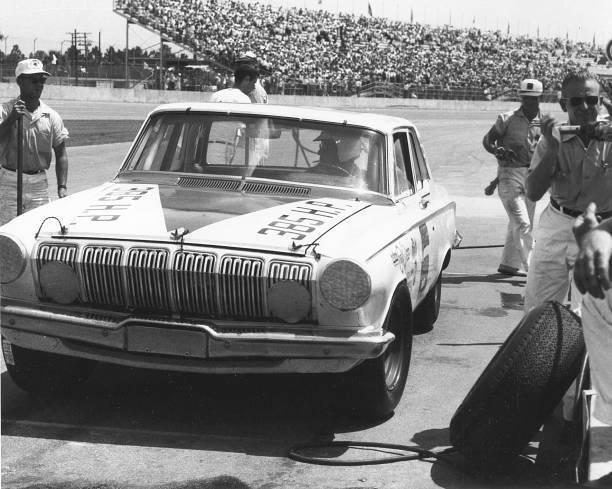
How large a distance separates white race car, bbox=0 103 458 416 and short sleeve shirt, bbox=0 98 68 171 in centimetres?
162

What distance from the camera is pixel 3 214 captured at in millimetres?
7090

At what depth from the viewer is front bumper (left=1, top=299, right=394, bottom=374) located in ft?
14.9

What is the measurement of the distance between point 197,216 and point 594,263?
265 centimetres

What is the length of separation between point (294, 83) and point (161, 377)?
46.9 meters

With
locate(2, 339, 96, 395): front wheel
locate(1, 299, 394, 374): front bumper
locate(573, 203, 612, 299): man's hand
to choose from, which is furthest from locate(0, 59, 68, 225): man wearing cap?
locate(573, 203, 612, 299): man's hand

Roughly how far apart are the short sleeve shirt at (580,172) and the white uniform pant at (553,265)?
13 cm

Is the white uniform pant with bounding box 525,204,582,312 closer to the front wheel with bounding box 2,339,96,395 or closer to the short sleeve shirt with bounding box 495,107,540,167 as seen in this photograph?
the front wheel with bounding box 2,339,96,395

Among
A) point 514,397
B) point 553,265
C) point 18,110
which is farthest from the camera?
point 18,110

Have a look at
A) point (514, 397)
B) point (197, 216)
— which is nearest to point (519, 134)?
point (197, 216)

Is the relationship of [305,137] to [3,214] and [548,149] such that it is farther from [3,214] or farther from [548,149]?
[3,214]

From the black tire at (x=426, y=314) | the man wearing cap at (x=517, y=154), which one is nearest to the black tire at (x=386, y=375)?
the black tire at (x=426, y=314)

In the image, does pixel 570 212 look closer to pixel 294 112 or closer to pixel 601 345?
pixel 294 112

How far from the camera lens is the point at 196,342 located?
4.60m

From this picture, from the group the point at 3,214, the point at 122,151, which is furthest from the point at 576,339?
the point at 122,151
